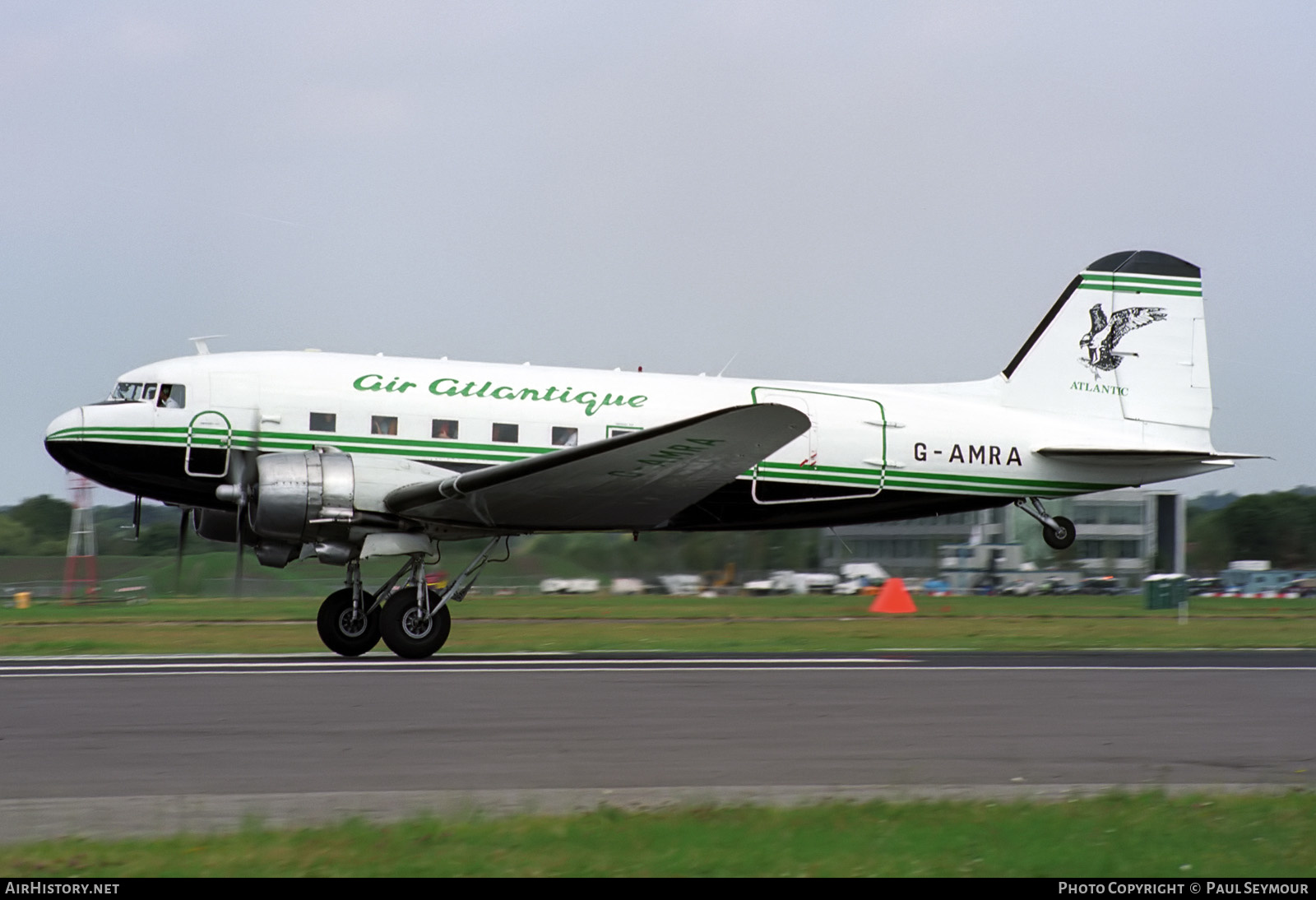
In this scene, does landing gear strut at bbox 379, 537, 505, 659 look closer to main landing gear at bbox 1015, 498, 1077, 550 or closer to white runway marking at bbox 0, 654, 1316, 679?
white runway marking at bbox 0, 654, 1316, 679

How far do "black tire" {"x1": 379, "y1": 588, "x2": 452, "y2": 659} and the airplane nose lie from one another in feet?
15.9

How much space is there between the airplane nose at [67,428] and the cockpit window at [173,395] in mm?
1048

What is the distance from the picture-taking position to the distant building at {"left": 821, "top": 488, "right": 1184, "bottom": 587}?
124 feet

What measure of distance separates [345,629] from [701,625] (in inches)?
388

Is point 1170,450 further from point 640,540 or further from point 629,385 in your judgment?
point 640,540

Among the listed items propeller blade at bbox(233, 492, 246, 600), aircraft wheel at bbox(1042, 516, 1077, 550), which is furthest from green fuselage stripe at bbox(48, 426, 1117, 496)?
aircraft wheel at bbox(1042, 516, 1077, 550)

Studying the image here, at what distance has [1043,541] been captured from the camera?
37031 millimetres

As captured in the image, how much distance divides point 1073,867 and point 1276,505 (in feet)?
140

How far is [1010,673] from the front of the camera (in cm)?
1547

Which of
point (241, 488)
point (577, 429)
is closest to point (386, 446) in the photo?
point (241, 488)

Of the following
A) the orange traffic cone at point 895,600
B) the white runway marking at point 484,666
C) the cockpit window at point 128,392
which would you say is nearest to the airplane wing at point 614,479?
the white runway marking at point 484,666

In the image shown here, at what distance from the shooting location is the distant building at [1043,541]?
37.7 metres

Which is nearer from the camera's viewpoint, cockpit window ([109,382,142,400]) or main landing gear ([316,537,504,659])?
main landing gear ([316,537,504,659])
